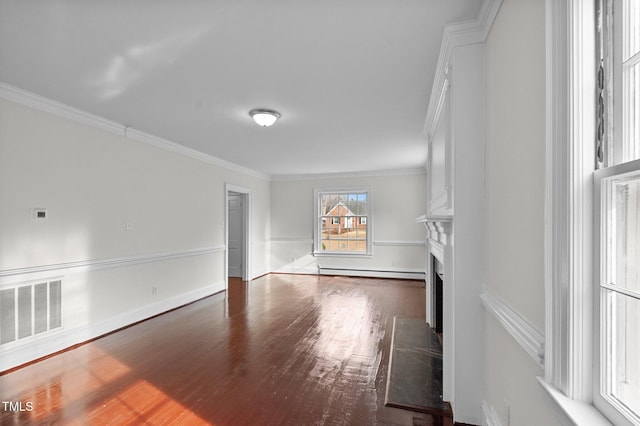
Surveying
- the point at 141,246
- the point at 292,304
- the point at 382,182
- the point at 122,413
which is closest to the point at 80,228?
the point at 141,246

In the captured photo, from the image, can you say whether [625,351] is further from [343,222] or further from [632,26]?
[343,222]

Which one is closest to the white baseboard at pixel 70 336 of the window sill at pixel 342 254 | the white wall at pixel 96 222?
the white wall at pixel 96 222

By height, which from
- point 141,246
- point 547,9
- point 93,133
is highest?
point 93,133

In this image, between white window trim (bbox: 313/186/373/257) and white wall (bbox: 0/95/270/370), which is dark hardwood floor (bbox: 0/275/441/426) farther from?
white window trim (bbox: 313/186/373/257)

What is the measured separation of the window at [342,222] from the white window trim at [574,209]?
630 centimetres

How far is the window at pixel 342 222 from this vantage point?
7.37m

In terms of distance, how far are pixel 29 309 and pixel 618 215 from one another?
13.7ft

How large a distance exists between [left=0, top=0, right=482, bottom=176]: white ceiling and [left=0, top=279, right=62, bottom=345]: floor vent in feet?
5.98

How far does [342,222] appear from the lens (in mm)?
7543

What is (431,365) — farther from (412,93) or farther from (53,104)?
(53,104)

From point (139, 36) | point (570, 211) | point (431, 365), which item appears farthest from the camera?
point (431, 365)

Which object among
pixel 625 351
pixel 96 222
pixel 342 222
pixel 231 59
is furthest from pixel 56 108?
pixel 342 222

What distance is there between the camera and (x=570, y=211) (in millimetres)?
918

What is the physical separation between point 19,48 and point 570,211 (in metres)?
3.22
